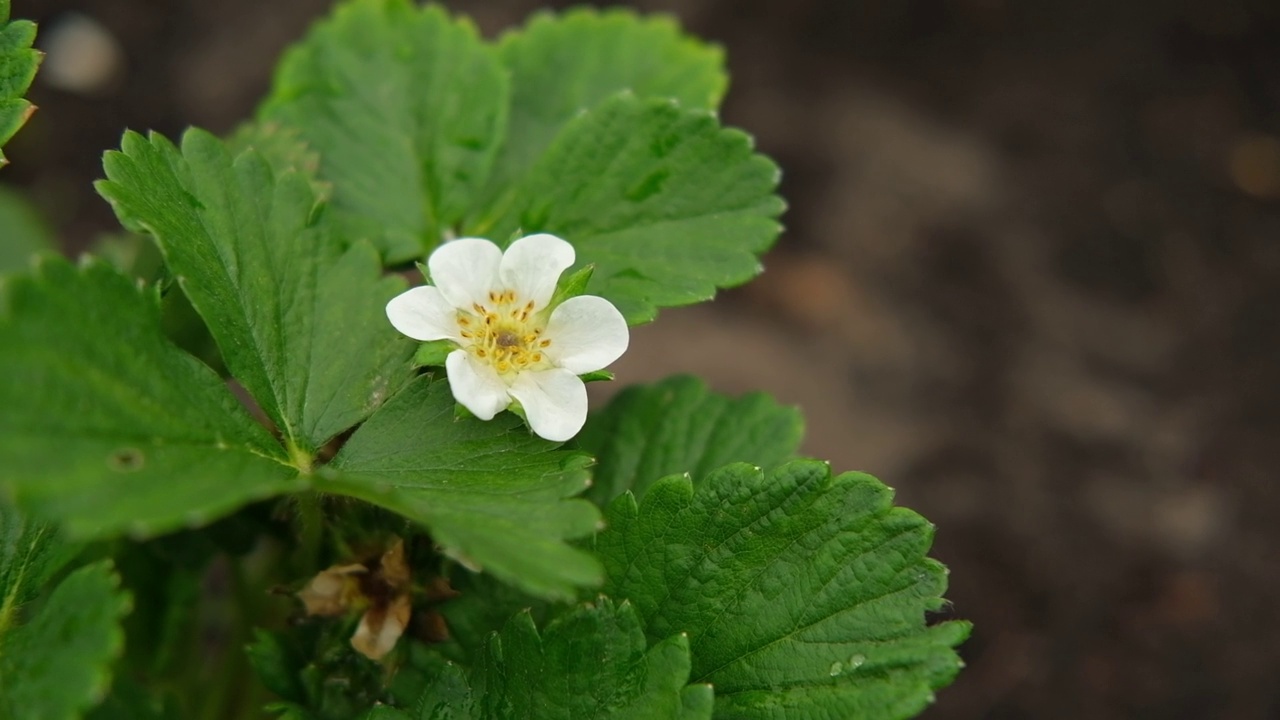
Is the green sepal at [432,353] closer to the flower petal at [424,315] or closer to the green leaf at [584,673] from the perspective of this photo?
the flower petal at [424,315]

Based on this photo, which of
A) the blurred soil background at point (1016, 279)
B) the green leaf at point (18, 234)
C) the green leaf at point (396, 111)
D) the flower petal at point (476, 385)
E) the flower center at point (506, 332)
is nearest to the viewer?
the flower petal at point (476, 385)

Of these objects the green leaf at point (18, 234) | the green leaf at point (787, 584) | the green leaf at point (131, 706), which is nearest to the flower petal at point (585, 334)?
the green leaf at point (787, 584)

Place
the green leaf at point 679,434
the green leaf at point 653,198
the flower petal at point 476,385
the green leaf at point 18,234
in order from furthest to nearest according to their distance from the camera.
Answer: the green leaf at point 18,234 < the green leaf at point 679,434 < the green leaf at point 653,198 < the flower petal at point 476,385

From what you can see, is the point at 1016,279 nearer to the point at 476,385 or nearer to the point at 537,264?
the point at 537,264

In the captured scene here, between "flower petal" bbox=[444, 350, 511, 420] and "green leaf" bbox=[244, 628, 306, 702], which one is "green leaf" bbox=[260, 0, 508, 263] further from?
"green leaf" bbox=[244, 628, 306, 702]

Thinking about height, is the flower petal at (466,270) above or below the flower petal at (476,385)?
above

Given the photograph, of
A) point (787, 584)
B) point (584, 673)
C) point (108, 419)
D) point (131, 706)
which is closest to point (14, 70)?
point (108, 419)
